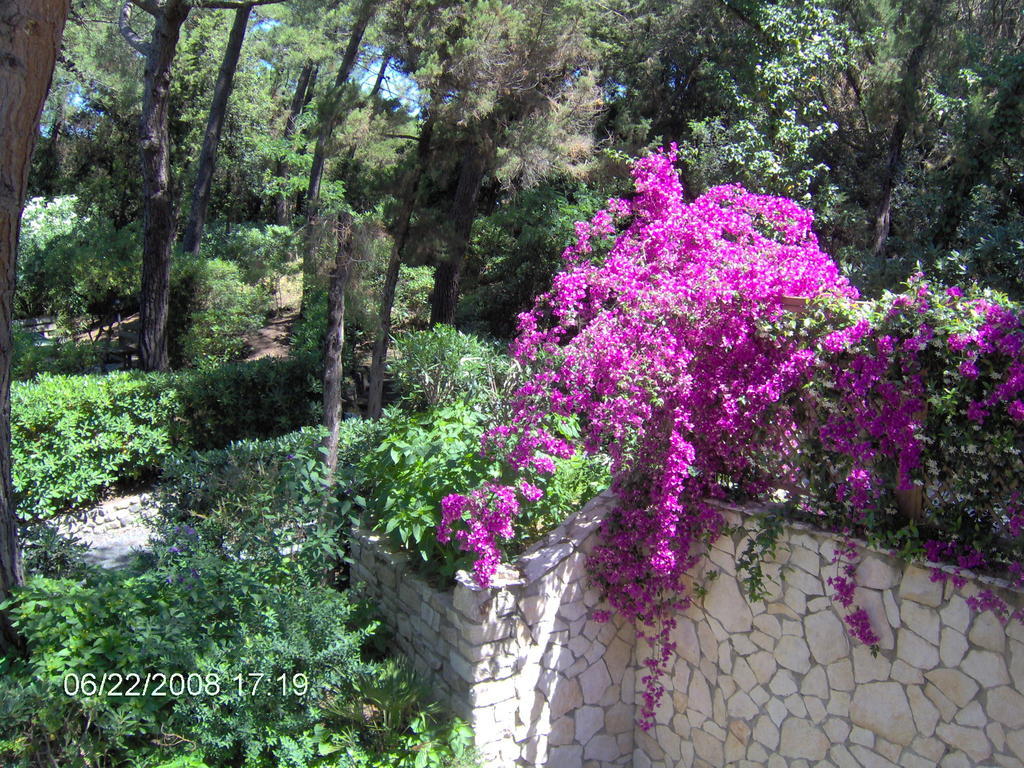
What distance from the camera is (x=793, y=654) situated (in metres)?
4.00

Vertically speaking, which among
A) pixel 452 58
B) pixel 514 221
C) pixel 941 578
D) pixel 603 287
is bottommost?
pixel 941 578

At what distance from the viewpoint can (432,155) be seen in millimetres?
8039

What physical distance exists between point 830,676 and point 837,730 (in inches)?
10.3

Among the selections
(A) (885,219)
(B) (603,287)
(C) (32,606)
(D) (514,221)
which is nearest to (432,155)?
(D) (514,221)

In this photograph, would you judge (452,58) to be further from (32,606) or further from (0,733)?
(0,733)

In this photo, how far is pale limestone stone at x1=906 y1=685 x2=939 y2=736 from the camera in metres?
3.40

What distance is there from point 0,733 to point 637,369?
11.1 ft

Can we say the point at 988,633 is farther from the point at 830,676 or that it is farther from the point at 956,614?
the point at 830,676

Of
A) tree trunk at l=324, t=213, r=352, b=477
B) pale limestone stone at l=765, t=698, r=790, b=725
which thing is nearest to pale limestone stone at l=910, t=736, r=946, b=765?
pale limestone stone at l=765, t=698, r=790, b=725

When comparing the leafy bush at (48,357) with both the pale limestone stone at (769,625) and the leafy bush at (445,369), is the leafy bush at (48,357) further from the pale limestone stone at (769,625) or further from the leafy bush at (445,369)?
the pale limestone stone at (769,625)

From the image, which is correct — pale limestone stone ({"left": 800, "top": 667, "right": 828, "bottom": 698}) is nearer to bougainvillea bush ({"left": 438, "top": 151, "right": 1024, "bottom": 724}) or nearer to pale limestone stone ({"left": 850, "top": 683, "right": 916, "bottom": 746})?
pale limestone stone ({"left": 850, "top": 683, "right": 916, "bottom": 746})

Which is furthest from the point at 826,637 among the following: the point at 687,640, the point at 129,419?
the point at 129,419

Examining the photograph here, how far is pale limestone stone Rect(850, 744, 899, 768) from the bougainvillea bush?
60 cm
